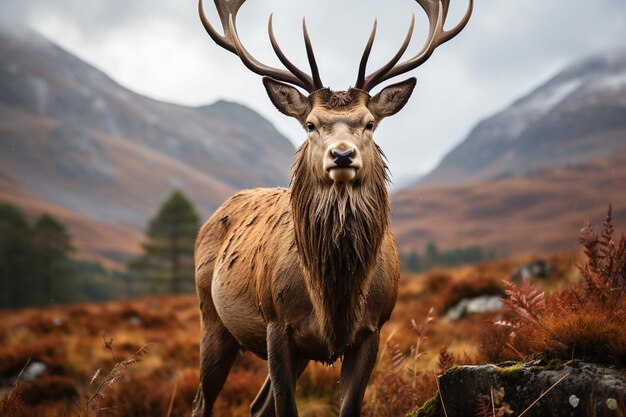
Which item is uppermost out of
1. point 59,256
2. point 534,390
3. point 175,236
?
point 534,390

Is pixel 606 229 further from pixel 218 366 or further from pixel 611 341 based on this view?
pixel 218 366

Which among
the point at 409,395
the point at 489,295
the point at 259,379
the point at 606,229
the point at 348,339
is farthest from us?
the point at 489,295

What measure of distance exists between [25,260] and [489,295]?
3378 centimetres

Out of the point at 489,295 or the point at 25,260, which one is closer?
the point at 489,295

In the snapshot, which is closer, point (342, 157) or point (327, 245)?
point (342, 157)

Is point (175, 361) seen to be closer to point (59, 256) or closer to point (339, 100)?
point (339, 100)

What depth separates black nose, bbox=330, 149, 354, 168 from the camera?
265 centimetres

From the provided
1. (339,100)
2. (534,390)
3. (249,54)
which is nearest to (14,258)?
(249,54)

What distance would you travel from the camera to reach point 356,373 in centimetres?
293

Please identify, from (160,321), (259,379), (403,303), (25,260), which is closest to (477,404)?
(259,379)

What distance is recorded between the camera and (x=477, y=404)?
2562 millimetres

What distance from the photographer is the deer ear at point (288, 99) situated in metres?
3.25

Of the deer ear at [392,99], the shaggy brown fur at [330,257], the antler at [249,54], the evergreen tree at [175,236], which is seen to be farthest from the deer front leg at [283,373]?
the evergreen tree at [175,236]

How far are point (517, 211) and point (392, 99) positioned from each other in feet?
573
